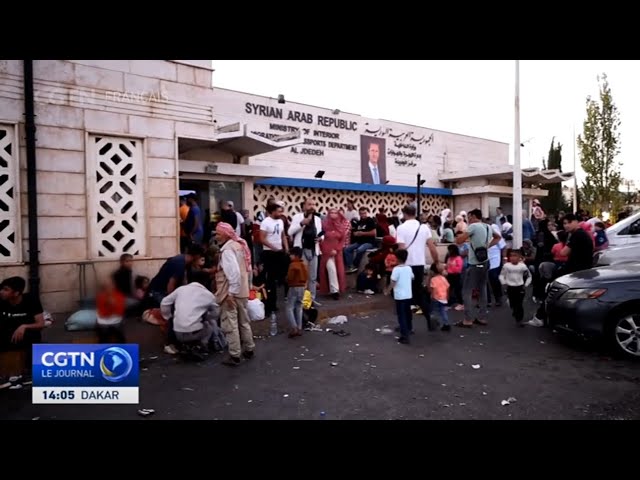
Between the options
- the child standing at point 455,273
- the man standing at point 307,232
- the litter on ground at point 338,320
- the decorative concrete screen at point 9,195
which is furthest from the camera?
the child standing at point 455,273

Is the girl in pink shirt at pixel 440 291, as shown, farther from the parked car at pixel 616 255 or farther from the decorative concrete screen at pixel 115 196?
the decorative concrete screen at pixel 115 196

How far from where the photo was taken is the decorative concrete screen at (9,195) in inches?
240

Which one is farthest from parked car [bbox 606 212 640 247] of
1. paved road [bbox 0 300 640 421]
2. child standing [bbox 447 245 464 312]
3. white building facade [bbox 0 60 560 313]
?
white building facade [bbox 0 60 560 313]

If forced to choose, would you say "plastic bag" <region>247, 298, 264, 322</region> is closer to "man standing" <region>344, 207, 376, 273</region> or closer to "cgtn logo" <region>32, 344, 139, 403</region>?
"cgtn logo" <region>32, 344, 139, 403</region>

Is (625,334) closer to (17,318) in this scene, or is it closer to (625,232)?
(625,232)

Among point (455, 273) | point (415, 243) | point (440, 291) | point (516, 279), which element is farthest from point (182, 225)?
point (516, 279)

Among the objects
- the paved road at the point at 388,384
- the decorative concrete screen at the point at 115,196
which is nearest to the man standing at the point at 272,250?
the paved road at the point at 388,384

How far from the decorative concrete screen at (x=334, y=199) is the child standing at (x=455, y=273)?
21.4 ft

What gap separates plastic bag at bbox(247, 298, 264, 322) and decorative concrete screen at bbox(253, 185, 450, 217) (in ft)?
22.1

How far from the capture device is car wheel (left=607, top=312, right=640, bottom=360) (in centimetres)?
515
